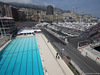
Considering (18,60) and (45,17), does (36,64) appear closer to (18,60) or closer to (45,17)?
(18,60)

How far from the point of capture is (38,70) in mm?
10375

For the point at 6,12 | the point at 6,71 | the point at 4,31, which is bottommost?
the point at 6,71

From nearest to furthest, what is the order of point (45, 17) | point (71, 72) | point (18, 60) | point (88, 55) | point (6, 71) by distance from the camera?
point (71, 72), point (6, 71), point (18, 60), point (88, 55), point (45, 17)

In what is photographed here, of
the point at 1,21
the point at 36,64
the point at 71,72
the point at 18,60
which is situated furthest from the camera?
the point at 1,21

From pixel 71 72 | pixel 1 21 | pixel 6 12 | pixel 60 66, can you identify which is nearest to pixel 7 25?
pixel 1 21

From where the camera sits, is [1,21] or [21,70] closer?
[21,70]

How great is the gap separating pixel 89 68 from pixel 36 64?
31.0 feet

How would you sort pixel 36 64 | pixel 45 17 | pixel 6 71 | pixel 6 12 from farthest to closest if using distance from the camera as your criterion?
pixel 45 17, pixel 6 12, pixel 36 64, pixel 6 71

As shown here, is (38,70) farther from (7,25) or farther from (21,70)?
Answer: (7,25)

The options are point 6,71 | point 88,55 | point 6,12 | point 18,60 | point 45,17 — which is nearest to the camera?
point 6,71

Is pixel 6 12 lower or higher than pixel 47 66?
higher

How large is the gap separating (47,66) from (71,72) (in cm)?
392

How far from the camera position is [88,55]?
14.6 meters

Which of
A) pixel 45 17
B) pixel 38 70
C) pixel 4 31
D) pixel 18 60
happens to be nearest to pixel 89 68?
pixel 38 70
